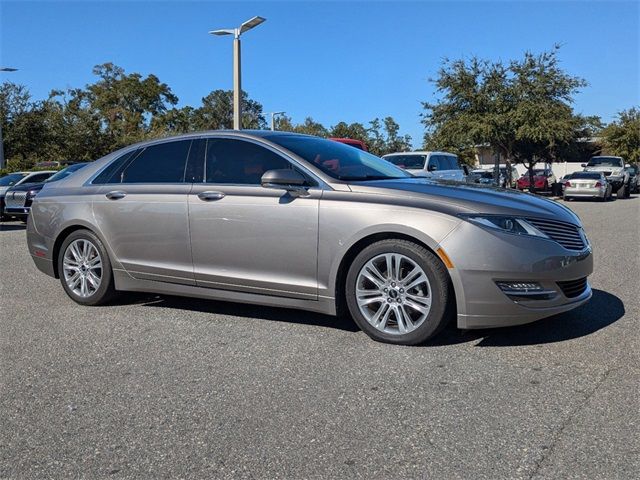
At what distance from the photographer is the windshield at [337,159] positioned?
501 cm

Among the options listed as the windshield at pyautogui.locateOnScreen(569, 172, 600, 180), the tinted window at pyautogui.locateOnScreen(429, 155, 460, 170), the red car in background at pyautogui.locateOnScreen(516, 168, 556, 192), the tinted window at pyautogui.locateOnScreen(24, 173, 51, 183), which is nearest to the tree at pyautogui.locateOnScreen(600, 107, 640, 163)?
the red car in background at pyautogui.locateOnScreen(516, 168, 556, 192)

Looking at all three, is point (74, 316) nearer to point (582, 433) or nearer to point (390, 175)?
point (390, 175)

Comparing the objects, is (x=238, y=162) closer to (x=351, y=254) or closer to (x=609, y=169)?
(x=351, y=254)

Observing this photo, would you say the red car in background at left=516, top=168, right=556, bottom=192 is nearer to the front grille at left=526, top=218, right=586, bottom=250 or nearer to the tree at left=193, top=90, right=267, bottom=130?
the front grille at left=526, top=218, right=586, bottom=250

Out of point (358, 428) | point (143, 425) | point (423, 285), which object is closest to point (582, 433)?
point (358, 428)

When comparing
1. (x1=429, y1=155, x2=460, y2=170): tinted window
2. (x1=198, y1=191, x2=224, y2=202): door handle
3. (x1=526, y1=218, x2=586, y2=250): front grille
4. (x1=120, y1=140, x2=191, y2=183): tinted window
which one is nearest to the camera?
(x1=526, y1=218, x2=586, y2=250): front grille

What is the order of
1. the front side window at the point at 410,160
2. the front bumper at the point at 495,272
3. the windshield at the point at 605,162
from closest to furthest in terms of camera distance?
the front bumper at the point at 495,272 < the front side window at the point at 410,160 < the windshield at the point at 605,162

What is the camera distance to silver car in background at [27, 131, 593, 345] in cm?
425

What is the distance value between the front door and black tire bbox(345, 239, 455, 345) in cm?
37

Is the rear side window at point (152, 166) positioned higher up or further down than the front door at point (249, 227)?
higher up

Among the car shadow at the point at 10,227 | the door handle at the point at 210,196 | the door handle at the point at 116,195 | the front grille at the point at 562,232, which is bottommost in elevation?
the car shadow at the point at 10,227

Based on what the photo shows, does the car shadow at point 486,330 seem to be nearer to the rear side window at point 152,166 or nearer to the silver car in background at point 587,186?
the rear side window at point 152,166

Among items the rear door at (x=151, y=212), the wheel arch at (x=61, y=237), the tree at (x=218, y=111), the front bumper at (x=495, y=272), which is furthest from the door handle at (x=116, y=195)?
the tree at (x=218, y=111)

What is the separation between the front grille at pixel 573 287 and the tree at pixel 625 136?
48.0 meters
